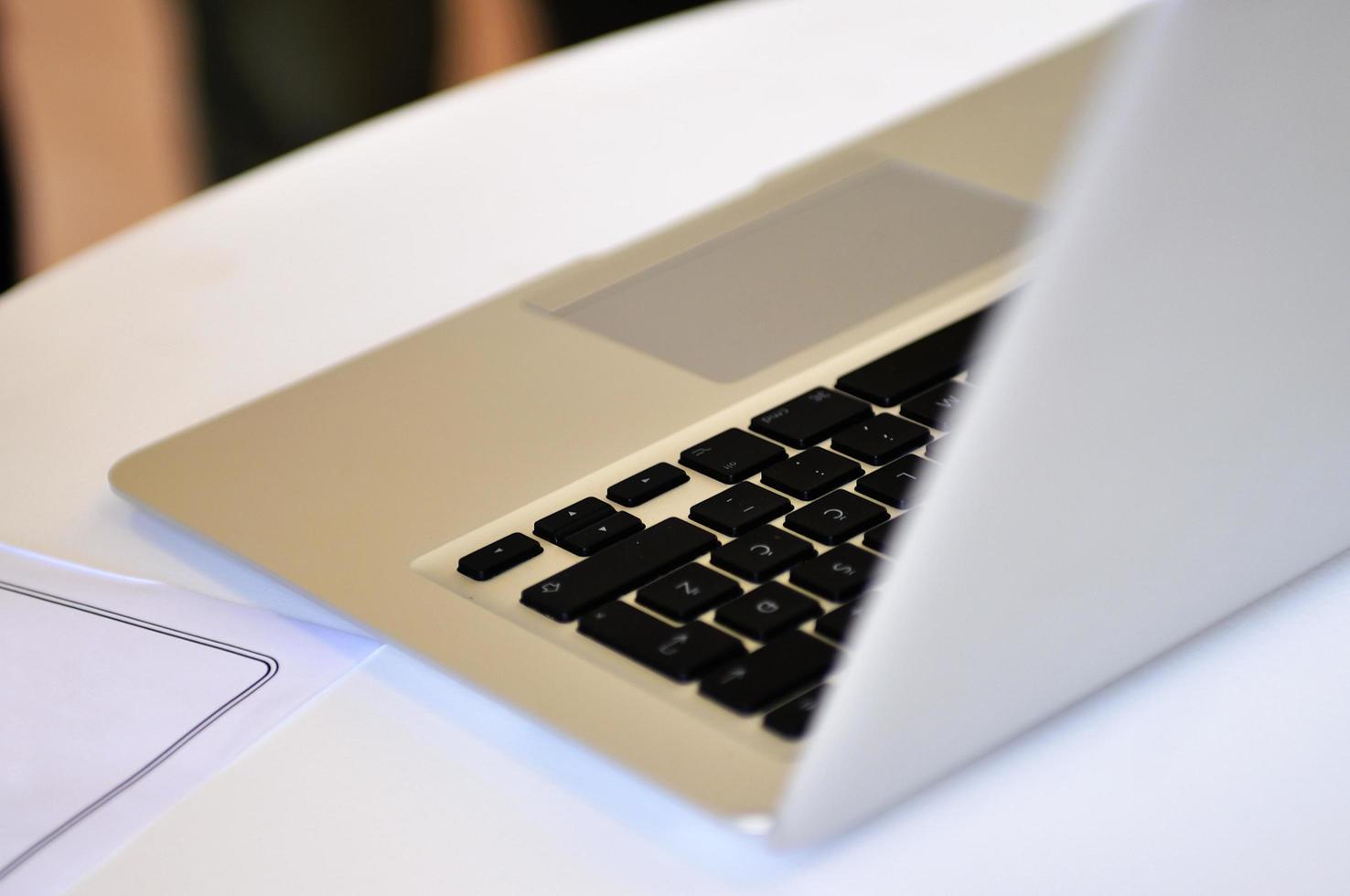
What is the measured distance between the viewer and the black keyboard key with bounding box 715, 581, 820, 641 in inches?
15.5

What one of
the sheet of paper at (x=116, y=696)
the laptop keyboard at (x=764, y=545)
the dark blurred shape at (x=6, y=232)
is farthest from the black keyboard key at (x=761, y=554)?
the dark blurred shape at (x=6, y=232)

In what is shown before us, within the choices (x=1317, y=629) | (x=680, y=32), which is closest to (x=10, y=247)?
(x=680, y=32)

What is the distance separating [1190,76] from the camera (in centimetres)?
26

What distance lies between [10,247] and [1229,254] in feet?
5.54

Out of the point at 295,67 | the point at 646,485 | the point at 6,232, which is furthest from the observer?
the point at 295,67

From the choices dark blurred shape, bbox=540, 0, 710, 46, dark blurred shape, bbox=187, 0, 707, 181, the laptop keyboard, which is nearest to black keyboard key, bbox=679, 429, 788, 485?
the laptop keyboard

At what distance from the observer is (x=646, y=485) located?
469 mm

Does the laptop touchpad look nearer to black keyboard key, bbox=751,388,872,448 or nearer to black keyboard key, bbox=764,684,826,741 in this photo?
black keyboard key, bbox=751,388,872,448

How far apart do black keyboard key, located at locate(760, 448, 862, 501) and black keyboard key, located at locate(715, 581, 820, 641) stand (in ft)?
0.18

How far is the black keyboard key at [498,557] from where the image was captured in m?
0.44

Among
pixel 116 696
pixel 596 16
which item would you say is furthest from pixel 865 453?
pixel 596 16

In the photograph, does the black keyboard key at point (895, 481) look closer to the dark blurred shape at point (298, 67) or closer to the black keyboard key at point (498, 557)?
the black keyboard key at point (498, 557)

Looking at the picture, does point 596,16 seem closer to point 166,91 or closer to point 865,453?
point 166,91

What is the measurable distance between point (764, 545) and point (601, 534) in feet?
0.16
